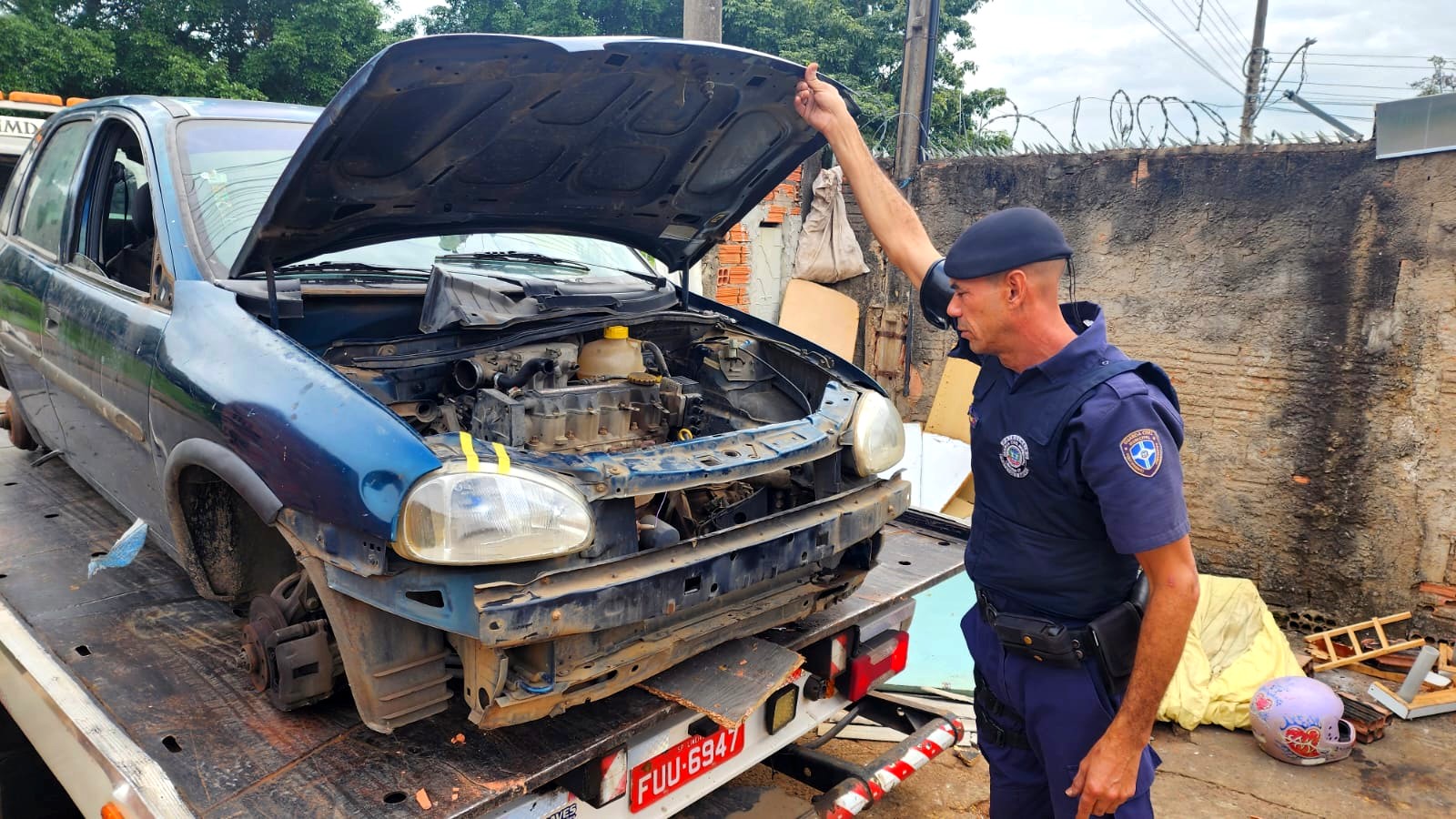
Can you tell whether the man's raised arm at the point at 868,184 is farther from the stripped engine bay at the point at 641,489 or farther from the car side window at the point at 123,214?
the car side window at the point at 123,214

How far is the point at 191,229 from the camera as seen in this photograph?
8.68ft

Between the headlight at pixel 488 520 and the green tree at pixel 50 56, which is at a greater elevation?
the green tree at pixel 50 56

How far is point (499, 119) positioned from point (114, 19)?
16.1m

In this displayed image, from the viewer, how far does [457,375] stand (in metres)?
2.53

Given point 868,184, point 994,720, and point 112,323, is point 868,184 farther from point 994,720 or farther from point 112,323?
point 112,323

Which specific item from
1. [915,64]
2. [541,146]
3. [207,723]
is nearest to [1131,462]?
[541,146]

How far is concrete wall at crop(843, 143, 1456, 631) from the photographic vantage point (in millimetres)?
4629

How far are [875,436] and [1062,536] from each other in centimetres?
81

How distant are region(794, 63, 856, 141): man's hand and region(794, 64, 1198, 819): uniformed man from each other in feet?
2.97

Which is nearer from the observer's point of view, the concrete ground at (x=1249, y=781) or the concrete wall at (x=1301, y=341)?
the concrete ground at (x=1249, y=781)

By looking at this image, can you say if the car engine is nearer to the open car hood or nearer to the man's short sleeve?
the open car hood

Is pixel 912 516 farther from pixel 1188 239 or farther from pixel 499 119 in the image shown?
pixel 1188 239

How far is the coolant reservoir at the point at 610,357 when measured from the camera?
9.07 feet

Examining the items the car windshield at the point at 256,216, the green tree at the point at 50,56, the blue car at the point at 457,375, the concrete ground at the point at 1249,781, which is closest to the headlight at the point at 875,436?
the blue car at the point at 457,375
